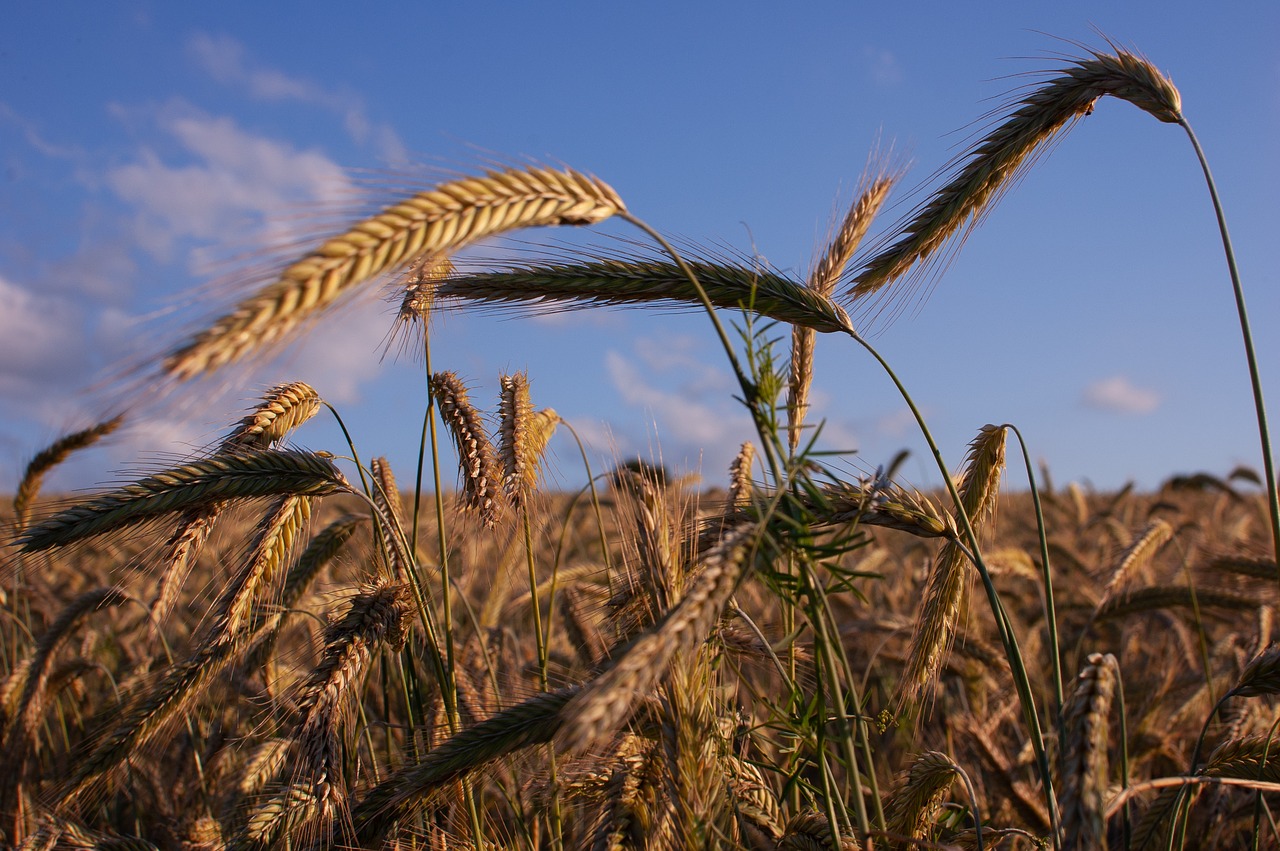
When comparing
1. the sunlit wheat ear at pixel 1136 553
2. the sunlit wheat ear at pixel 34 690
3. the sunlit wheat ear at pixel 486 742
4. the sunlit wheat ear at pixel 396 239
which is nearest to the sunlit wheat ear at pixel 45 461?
the sunlit wheat ear at pixel 34 690

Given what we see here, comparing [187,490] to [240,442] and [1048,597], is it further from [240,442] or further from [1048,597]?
[1048,597]

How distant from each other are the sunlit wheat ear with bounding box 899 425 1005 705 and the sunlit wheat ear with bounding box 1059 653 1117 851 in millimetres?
830

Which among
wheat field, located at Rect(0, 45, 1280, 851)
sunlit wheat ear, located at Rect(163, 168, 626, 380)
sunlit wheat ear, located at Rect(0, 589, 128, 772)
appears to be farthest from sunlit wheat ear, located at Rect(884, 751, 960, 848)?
sunlit wheat ear, located at Rect(0, 589, 128, 772)

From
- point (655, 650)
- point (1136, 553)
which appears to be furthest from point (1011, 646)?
point (1136, 553)

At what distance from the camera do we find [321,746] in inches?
90.0

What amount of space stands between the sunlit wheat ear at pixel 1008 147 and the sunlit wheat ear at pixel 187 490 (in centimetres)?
173

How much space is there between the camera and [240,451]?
8.22 feet

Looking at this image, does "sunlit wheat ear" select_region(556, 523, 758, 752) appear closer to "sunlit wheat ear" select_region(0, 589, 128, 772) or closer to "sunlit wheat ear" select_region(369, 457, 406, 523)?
"sunlit wheat ear" select_region(369, 457, 406, 523)

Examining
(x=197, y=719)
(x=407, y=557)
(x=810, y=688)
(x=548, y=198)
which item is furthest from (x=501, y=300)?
(x=197, y=719)

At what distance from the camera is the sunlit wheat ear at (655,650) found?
1243 millimetres

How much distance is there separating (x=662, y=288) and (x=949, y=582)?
124 centimetres

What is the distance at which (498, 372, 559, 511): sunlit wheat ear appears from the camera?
2.77 m

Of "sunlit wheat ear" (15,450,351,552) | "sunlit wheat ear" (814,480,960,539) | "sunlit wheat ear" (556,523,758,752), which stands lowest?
"sunlit wheat ear" (556,523,758,752)

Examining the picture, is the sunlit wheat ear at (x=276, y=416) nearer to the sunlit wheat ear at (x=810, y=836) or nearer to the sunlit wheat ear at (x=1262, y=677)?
the sunlit wheat ear at (x=810, y=836)
